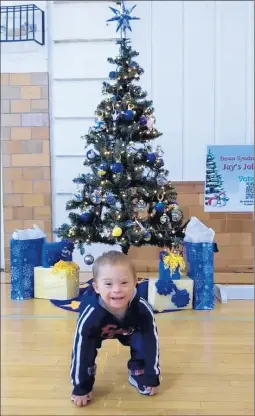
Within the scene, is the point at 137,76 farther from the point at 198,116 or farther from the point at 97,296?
the point at 97,296

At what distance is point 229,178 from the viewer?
365 cm

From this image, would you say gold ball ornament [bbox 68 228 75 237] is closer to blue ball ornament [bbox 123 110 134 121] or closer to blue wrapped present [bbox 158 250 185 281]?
blue wrapped present [bbox 158 250 185 281]

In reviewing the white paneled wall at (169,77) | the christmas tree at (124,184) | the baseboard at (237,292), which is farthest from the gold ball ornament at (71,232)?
the white paneled wall at (169,77)

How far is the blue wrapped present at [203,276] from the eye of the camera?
Answer: 8.96 feet

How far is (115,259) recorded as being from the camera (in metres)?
1.54

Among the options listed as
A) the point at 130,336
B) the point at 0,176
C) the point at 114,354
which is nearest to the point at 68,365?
the point at 114,354

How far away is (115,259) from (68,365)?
0.61 m

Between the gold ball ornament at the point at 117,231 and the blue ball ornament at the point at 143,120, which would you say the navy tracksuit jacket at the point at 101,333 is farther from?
the blue ball ornament at the point at 143,120

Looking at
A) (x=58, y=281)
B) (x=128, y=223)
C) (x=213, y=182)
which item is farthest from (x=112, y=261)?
(x=213, y=182)

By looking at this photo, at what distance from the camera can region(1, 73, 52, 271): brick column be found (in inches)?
147

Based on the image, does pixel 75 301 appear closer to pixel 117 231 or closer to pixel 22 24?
pixel 117 231

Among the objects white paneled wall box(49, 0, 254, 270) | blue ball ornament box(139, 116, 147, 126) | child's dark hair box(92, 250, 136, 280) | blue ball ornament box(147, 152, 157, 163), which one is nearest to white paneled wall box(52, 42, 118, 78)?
white paneled wall box(49, 0, 254, 270)

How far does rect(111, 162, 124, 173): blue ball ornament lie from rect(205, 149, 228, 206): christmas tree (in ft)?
3.27

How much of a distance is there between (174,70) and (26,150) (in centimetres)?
118
